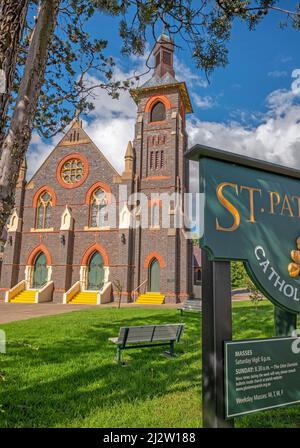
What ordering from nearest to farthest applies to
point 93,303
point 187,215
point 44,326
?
point 44,326
point 93,303
point 187,215

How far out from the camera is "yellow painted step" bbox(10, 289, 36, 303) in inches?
923

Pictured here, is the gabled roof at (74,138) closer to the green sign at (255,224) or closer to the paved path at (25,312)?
the paved path at (25,312)

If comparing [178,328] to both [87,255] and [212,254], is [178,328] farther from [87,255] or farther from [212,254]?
[87,255]

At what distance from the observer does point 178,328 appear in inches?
276

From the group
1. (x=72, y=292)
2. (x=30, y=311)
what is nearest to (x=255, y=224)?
(x=30, y=311)

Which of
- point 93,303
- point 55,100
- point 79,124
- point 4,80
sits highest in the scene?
point 79,124

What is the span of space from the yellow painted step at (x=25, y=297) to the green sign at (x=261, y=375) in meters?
23.1

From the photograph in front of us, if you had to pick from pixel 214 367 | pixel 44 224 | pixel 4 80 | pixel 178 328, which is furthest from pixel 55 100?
pixel 44 224

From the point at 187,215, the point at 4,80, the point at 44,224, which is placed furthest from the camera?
the point at 44,224

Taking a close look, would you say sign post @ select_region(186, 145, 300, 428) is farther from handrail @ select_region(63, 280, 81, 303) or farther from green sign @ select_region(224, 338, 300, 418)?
handrail @ select_region(63, 280, 81, 303)

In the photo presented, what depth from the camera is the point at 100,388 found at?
15.7 ft

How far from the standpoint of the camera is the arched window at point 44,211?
2575 cm

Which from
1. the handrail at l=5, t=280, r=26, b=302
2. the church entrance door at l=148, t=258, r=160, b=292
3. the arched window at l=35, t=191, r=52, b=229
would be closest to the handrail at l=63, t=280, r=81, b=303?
the handrail at l=5, t=280, r=26, b=302
